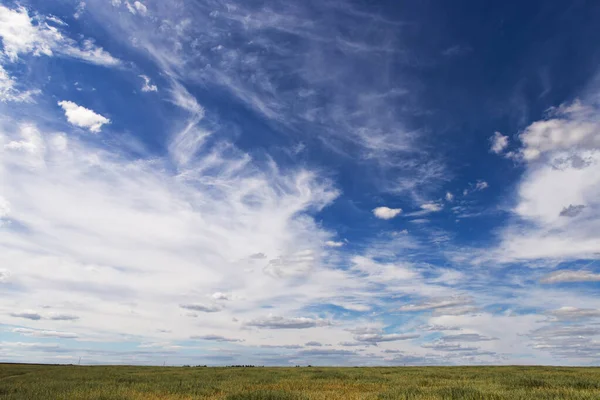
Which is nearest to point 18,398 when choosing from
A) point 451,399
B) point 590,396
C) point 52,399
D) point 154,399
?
point 52,399

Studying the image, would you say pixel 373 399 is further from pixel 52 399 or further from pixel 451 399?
pixel 52 399

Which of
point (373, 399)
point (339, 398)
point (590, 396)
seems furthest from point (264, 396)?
point (590, 396)

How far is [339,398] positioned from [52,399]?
11.2m

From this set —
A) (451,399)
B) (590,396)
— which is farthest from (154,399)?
(590,396)

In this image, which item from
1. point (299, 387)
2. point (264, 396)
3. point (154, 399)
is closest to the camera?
point (264, 396)

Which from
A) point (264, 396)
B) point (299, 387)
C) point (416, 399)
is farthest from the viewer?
point (299, 387)

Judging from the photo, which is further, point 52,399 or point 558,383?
point 558,383

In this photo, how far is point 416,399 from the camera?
521 inches

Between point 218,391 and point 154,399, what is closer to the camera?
point 154,399

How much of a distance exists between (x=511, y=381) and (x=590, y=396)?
343 inches

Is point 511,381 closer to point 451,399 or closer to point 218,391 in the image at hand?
point 451,399

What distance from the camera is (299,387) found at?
66.9ft

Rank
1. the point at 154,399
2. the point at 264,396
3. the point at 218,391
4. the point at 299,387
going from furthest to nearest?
the point at 299,387, the point at 218,391, the point at 154,399, the point at 264,396

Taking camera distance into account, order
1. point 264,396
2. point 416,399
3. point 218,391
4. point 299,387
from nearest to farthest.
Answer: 1. point 416,399
2. point 264,396
3. point 218,391
4. point 299,387
